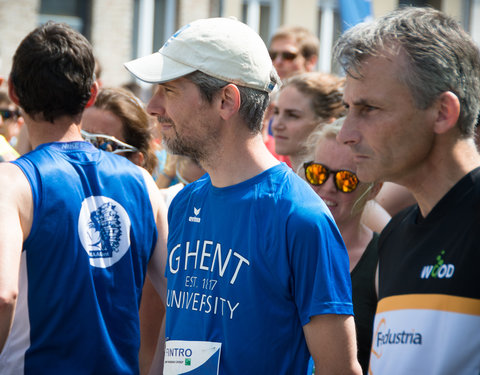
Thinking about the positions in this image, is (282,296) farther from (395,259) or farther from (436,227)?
(436,227)

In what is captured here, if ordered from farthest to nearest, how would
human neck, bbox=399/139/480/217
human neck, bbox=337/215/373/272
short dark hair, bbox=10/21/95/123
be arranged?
human neck, bbox=337/215/373/272
short dark hair, bbox=10/21/95/123
human neck, bbox=399/139/480/217

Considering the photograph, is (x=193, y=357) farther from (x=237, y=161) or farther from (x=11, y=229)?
(x=11, y=229)

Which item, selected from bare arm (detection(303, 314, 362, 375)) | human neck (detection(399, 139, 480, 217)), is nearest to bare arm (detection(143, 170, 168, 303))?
bare arm (detection(303, 314, 362, 375))

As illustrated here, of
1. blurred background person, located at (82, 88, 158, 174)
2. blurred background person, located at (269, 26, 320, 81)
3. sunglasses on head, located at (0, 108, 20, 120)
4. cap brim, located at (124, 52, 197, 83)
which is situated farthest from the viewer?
blurred background person, located at (269, 26, 320, 81)

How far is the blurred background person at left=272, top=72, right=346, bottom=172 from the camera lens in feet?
15.7

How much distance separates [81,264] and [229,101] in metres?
0.87

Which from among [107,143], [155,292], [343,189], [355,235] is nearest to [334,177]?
[343,189]

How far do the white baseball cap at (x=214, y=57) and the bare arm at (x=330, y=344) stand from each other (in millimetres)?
819

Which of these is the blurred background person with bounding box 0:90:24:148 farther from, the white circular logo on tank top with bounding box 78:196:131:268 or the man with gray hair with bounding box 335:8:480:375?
the man with gray hair with bounding box 335:8:480:375

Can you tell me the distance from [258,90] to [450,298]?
98 cm

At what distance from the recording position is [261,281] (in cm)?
215

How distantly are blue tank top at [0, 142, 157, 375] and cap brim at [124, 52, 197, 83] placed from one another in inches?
21.7

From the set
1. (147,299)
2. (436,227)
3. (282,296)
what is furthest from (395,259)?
(147,299)

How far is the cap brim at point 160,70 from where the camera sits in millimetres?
2297
